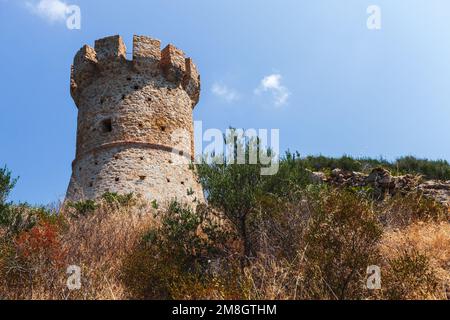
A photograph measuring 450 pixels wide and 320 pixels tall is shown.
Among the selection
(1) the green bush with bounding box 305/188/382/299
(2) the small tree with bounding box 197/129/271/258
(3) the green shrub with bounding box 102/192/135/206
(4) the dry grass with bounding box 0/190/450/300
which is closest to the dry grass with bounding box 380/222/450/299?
(4) the dry grass with bounding box 0/190/450/300

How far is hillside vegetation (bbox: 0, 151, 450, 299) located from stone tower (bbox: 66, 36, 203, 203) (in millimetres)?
3369

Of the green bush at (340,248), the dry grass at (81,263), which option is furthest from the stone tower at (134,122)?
the green bush at (340,248)

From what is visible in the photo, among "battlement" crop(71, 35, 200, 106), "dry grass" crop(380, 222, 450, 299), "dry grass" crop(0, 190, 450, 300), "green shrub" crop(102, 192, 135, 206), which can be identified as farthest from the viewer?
"battlement" crop(71, 35, 200, 106)

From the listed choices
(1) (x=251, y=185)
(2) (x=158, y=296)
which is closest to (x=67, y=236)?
(2) (x=158, y=296)

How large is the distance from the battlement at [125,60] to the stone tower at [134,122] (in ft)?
0.11

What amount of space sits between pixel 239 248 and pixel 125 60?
29.3ft

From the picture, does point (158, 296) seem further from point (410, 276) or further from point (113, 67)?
point (113, 67)

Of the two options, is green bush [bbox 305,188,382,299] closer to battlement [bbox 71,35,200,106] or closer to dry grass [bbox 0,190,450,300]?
dry grass [bbox 0,190,450,300]

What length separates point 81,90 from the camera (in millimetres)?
15383

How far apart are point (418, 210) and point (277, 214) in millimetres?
4645

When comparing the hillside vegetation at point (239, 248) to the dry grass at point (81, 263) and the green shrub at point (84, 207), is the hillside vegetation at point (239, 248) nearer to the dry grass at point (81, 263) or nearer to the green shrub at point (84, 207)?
the dry grass at point (81, 263)

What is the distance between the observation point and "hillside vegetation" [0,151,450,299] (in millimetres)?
6051

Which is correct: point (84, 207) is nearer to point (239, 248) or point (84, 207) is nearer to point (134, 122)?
point (134, 122)
